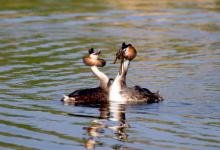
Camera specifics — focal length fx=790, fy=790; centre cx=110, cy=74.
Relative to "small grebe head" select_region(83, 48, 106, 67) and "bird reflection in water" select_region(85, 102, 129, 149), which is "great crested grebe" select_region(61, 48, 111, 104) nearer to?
"small grebe head" select_region(83, 48, 106, 67)

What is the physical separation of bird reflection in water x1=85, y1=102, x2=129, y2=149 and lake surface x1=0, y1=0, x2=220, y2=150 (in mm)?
16

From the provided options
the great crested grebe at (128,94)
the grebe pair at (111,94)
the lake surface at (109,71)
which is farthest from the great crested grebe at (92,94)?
the lake surface at (109,71)

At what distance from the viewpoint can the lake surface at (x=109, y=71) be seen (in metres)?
12.3

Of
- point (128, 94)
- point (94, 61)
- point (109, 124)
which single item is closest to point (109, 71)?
point (94, 61)

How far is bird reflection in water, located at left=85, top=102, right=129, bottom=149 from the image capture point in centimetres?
1213

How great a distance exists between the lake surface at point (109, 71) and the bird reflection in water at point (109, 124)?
0.02 metres

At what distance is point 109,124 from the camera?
13273 millimetres

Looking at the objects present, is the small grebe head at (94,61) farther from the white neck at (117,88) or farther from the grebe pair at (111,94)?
the white neck at (117,88)

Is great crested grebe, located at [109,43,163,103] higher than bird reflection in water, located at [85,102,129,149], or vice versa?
great crested grebe, located at [109,43,163,103]

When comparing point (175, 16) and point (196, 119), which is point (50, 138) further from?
point (175, 16)

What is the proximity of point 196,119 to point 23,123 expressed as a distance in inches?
116

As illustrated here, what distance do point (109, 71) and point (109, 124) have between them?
563 cm

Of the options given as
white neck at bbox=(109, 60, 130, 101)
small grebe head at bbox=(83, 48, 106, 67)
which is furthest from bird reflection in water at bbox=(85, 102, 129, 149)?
small grebe head at bbox=(83, 48, 106, 67)

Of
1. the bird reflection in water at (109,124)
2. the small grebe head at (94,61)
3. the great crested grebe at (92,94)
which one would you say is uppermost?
the small grebe head at (94,61)
